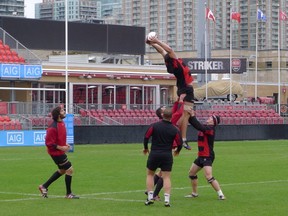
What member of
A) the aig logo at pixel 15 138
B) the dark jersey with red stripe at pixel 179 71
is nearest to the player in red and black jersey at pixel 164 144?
the dark jersey with red stripe at pixel 179 71

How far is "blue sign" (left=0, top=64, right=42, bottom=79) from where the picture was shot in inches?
1759

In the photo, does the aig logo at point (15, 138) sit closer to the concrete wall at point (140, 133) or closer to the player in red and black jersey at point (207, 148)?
the concrete wall at point (140, 133)

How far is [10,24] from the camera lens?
61375 millimetres

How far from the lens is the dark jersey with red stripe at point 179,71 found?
1784cm

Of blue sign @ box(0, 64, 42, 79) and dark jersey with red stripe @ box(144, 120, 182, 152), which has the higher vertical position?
blue sign @ box(0, 64, 42, 79)

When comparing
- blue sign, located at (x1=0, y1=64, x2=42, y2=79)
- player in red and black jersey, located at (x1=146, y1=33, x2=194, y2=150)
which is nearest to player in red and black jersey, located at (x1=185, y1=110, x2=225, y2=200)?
player in red and black jersey, located at (x1=146, y1=33, x2=194, y2=150)

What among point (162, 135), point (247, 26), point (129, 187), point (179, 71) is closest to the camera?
point (162, 135)

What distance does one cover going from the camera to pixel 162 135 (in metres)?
16.9

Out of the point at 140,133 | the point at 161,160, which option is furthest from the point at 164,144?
the point at 140,133

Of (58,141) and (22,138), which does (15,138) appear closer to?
(22,138)

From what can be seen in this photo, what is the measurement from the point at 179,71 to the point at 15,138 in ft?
82.4

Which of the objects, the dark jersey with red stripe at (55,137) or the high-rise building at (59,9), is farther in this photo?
the high-rise building at (59,9)

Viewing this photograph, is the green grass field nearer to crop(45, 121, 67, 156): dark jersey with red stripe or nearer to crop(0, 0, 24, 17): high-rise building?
crop(45, 121, 67, 156): dark jersey with red stripe

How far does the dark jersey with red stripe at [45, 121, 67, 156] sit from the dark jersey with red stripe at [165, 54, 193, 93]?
2565 mm
